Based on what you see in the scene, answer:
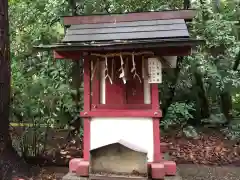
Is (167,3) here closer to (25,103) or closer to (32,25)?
(32,25)

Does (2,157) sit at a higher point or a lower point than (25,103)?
lower

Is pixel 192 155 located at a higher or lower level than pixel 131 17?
lower

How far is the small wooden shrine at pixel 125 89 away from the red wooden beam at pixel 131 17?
0.06 feet

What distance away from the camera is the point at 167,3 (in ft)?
26.8

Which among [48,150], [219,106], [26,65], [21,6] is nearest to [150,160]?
[48,150]

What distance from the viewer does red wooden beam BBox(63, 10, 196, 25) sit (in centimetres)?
462

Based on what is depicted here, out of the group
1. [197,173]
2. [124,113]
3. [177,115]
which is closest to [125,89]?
[124,113]

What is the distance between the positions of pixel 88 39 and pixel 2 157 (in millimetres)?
2657

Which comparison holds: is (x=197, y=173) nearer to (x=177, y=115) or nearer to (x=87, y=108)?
(x=87, y=108)

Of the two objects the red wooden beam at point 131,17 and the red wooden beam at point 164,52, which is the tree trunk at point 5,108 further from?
the red wooden beam at point 164,52

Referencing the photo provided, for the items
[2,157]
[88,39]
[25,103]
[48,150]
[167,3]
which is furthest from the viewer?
[167,3]

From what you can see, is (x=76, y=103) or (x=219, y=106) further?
(x=219, y=106)

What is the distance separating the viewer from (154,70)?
165 inches

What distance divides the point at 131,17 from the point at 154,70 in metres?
1.16
